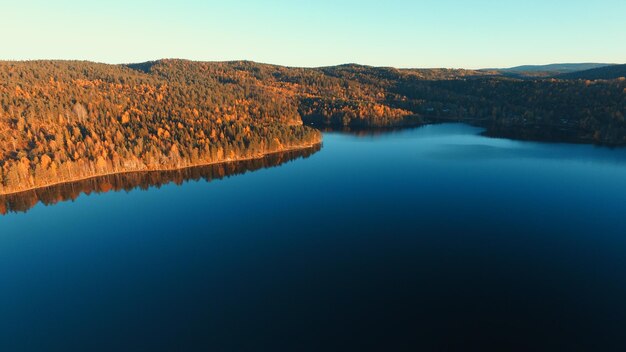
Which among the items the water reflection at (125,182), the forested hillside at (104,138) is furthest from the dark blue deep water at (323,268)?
the forested hillside at (104,138)

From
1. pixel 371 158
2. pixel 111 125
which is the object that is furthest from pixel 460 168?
pixel 111 125

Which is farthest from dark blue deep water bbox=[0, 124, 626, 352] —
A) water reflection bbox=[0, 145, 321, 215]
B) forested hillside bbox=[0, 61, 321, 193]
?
forested hillside bbox=[0, 61, 321, 193]

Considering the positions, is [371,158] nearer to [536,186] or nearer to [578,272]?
[536,186]

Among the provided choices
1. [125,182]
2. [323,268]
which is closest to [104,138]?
[125,182]

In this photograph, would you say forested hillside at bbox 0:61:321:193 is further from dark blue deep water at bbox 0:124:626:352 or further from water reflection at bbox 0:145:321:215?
dark blue deep water at bbox 0:124:626:352

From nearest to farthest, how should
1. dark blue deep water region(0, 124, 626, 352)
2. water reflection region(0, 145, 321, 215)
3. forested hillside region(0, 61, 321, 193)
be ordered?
dark blue deep water region(0, 124, 626, 352) < water reflection region(0, 145, 321, 215) < forested hillside region(0, 61, 321, 193)

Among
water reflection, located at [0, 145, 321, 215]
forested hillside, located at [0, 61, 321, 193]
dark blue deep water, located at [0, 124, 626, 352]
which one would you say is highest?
forested hillside, located at [0, 61, 321, 193]

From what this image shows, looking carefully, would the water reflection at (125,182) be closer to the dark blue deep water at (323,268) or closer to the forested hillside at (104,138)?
the forested hillside at (104,138)

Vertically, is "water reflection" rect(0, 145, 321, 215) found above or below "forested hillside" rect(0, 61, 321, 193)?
below
